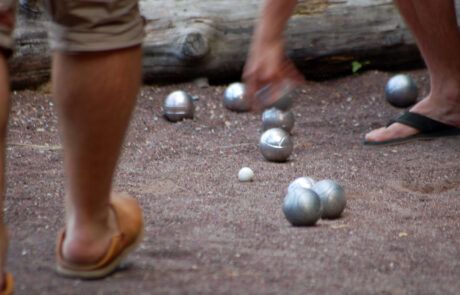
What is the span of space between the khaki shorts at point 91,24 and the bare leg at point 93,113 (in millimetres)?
28

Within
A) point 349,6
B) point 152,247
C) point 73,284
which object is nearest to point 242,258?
point 152,247

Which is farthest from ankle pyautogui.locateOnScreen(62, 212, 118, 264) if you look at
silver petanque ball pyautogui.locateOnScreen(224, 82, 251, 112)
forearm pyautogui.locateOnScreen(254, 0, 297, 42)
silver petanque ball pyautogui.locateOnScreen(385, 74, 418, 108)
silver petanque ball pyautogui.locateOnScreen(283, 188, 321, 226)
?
silver petanque ball pyautogui.locateOnScreen(385, 74, 418, 108)

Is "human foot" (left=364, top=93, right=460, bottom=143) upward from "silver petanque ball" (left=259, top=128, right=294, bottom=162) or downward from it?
downward

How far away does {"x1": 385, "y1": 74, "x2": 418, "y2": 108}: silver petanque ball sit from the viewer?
19.1 feet

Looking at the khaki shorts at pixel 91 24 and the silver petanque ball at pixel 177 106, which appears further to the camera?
the silver petanque ball at pixel 177 106

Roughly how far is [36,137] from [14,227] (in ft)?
5.91

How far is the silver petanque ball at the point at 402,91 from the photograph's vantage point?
5816 millimetres

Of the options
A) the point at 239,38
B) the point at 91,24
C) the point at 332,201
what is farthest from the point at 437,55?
the point at 91,24

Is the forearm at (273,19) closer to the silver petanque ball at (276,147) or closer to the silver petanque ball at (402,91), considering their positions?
the silver petanque ball at (276,147)

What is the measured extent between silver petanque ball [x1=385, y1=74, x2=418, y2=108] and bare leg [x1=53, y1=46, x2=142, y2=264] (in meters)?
3.48

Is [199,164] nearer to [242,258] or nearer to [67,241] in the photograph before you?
[242,258]

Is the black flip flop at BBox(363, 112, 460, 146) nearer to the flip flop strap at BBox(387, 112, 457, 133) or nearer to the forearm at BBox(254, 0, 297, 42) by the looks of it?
the flip flop strap at BBox(387, 112, 457, 133)

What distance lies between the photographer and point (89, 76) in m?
2.45

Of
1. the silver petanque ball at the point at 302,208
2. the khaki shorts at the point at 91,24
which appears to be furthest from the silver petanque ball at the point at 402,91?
the khaki shorts at the point at 91,24
